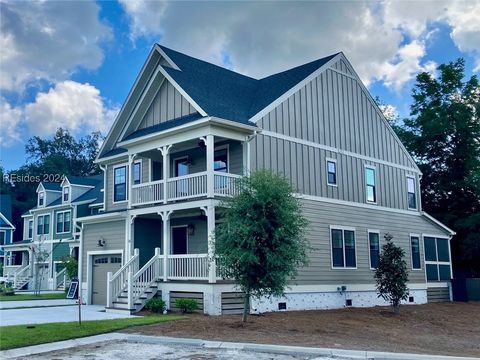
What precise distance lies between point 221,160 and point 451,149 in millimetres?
20042

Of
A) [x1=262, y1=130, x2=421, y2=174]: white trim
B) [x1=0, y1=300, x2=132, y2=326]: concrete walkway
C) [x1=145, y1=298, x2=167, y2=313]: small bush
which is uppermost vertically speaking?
[x1=262, y1=130, x2=421, y2=174]: white trim

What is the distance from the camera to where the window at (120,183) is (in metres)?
24.1

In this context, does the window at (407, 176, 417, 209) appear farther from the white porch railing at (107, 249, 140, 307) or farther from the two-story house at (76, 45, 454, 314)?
the white porch railing at (107, 249, 140, 307)

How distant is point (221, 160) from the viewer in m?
19.9

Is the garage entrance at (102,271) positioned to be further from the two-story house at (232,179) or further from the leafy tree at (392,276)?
the leafy tree at (392,276)

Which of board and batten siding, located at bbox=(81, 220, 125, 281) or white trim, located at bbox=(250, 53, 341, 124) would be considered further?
board and batten siding, located at bbox=(81, 220, 125, 281)

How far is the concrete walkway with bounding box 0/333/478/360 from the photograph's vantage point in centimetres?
981

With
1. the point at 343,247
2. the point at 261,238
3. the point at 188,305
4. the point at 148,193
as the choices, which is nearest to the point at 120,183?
the point at 148,193

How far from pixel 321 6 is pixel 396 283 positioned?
1191cm

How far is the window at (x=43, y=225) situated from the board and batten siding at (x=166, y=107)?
78.8 ft

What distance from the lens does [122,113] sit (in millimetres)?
23781

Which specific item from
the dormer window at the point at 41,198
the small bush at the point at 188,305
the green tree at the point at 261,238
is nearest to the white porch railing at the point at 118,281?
the small bush at the point at 188,305

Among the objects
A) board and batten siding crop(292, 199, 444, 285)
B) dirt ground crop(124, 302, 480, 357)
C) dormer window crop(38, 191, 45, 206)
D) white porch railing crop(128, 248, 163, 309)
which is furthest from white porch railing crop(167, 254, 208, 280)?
dormer window crop(38, 191, 45, 206)

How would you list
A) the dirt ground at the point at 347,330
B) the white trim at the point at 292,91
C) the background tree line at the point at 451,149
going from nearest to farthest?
the dirt ground at the point at 347,330 < the white trim at the point at 292,91 < the background tree line at the point at 451,149
